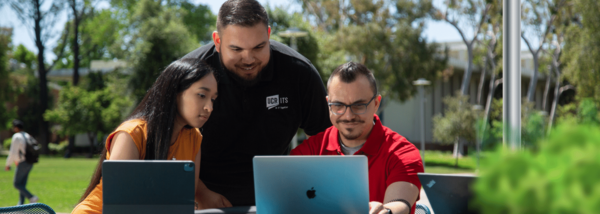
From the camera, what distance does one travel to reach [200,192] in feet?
8.96

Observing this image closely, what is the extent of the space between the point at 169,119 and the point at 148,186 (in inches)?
29.8

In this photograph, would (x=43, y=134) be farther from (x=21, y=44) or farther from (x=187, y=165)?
(x=187, y=165)

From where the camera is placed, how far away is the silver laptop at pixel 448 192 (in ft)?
5.40

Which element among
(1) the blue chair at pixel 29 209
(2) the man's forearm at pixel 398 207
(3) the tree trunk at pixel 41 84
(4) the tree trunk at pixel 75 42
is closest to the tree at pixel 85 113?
(4) the tree trunk at pixel 75 42

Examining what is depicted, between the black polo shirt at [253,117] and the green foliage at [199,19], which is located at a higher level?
the green foliage at [199,19]

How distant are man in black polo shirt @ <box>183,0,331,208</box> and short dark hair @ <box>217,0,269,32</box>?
0.80ft

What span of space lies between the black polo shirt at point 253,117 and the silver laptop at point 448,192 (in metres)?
1.60

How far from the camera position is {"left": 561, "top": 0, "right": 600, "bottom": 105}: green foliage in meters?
25.7

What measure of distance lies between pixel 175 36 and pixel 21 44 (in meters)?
22.5

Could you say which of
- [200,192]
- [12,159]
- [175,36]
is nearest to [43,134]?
[175,36]

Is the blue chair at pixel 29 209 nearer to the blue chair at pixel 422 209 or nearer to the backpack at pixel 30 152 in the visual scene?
the blue chair at pixel 422 209

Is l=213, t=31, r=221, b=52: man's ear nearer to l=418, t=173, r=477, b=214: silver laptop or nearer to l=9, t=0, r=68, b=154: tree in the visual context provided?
l=418, t=173, r=477, b=214: silver laptop

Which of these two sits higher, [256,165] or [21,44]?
[21,44]

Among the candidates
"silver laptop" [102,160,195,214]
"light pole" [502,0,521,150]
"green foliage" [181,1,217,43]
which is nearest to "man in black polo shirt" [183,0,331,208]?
"light pole" [502,0,521,150]
